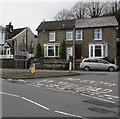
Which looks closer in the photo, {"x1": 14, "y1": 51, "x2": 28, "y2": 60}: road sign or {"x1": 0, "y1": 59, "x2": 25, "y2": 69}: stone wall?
{"x1": 14, "y1": 51, "x2": 28, "y2": 60}: road sign

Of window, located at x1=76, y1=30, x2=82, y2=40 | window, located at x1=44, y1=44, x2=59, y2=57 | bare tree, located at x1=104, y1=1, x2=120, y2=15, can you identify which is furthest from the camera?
bare tree, located at x1=104, y1=1, x2=120, y2=15

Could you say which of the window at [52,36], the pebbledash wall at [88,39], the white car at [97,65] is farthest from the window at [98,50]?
the window at [52,36]

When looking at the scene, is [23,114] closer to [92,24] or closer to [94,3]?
[92,24]

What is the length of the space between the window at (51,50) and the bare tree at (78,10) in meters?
21.0

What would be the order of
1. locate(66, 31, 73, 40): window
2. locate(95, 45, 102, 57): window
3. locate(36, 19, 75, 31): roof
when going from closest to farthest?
locate(95, 45, 102, 57): window < locate(66, 31, 73, 40): window < locate(36, 19, 75, 31): roof

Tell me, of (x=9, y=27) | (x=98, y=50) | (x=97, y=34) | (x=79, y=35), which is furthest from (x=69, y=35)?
(x=9, y=27)

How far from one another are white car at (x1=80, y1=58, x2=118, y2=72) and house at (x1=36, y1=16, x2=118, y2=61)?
5.67 m

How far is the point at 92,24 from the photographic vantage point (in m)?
35.7

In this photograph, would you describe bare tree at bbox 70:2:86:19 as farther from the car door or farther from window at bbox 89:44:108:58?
the car door

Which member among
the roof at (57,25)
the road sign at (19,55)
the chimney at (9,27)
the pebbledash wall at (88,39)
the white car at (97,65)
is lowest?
the white car at (97,65)

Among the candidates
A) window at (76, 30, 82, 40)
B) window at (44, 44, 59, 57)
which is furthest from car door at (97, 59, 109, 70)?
window at (44, 44, 59, 57)

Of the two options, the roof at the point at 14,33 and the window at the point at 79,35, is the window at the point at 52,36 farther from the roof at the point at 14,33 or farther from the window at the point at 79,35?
the roof at the point at 14,33

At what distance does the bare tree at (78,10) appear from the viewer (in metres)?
56.4

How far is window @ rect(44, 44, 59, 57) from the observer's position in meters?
37.7
